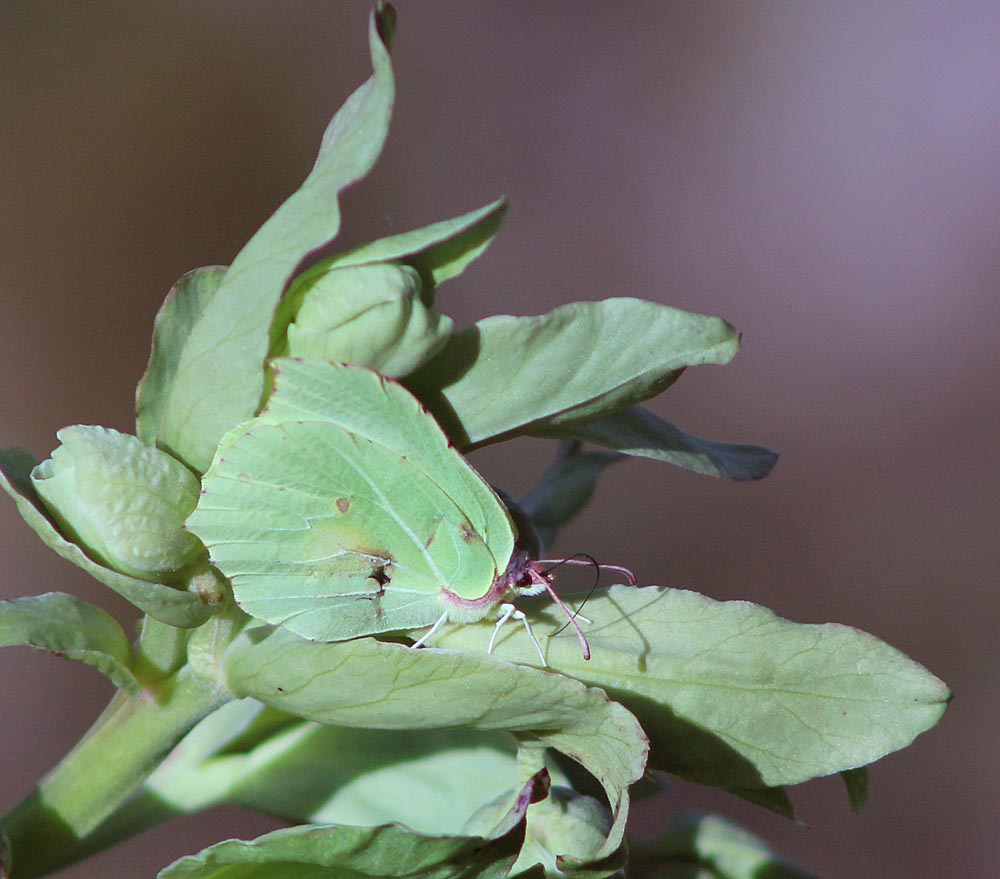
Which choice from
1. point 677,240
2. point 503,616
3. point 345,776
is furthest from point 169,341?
point 677,240

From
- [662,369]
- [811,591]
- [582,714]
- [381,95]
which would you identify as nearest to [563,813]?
[582,714]

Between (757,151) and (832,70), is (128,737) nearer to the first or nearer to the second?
(757,151)

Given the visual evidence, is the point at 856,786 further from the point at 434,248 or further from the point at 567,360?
the point at 434,248

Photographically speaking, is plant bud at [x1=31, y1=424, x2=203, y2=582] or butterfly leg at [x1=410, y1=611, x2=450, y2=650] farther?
butterfly leg at [x1=410, y1=611, x2=450, y2=650]

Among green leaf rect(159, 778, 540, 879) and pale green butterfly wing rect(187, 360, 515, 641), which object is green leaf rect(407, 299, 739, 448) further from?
green leaf rect(159, 778, 540, 879)

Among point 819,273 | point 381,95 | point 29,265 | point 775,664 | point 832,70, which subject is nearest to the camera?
point 381,95

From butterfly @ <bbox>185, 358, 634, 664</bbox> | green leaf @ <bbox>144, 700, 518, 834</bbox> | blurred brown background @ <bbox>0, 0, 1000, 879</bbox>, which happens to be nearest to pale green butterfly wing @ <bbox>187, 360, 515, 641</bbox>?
butterfly @ <bbox>185, 358, 634, 664</bbox>
